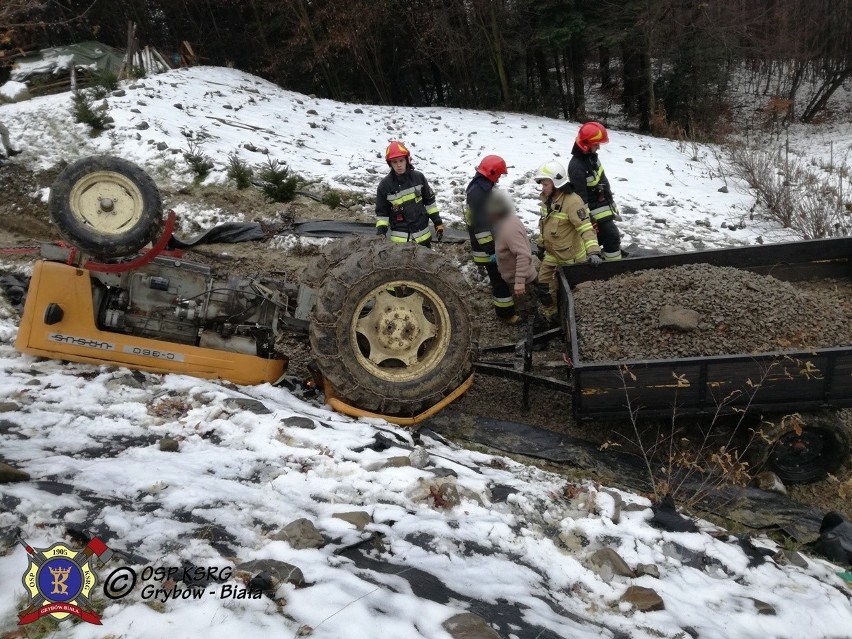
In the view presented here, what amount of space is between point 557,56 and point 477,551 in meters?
20.1

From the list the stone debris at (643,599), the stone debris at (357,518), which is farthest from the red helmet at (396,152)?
the stone debris at (643,599)

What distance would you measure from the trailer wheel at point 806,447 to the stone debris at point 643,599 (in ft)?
5.90

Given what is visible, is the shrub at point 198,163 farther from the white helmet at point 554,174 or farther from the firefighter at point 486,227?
the white helmet at point 554,174

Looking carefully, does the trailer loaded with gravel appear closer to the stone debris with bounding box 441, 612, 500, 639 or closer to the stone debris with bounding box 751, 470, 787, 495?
the stone debris with bounding box 751, 470, 787, 495

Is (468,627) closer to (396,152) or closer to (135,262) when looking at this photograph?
(135,262)

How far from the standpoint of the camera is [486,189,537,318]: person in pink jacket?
5.35m

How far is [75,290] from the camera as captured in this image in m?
3.96

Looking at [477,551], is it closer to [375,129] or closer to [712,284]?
[712,284]

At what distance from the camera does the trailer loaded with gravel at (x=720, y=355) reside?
3891 millimetres

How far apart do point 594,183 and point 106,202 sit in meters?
4.44

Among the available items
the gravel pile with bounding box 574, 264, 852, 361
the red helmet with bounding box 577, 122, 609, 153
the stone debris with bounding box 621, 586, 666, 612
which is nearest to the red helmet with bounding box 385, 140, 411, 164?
the red helmet with bounding box 577, 122, 609, 153

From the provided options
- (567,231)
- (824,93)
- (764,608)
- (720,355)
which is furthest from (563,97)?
(764,608)

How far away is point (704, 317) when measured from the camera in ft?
14.2

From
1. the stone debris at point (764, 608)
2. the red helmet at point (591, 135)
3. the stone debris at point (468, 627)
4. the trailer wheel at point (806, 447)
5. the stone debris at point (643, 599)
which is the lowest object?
the stone debris at point (764, 608)
